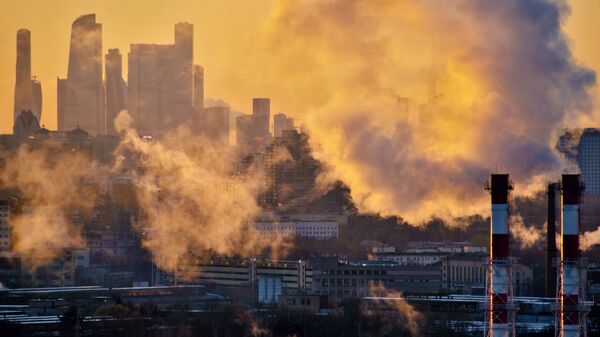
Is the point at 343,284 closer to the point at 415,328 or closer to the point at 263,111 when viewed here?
the point at 415,328

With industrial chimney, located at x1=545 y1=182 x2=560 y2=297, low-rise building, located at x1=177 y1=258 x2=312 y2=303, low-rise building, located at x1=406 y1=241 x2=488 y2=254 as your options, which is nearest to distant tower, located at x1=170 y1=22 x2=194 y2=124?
low-rise building, located at x1=406 y1=241 x2=488 y2=254

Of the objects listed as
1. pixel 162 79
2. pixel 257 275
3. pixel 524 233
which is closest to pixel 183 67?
pixel 162 79

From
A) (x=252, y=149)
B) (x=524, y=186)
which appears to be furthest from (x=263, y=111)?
(x=524, y=186)

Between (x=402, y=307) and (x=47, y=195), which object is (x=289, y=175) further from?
(x=402, y=307)

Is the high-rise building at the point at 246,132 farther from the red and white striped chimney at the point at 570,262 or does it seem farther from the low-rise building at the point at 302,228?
the red and white striped chimney at the point at 570,262

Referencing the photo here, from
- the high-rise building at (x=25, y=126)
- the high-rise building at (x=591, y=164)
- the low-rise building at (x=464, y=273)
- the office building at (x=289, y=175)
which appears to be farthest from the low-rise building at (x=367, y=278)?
the high-rise building at (x=25, y=126)

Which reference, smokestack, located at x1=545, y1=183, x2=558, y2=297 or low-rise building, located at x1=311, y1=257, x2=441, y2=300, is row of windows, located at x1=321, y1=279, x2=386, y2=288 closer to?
low-rise building, located at x1=311, y1=257, x2=441, y2=300
